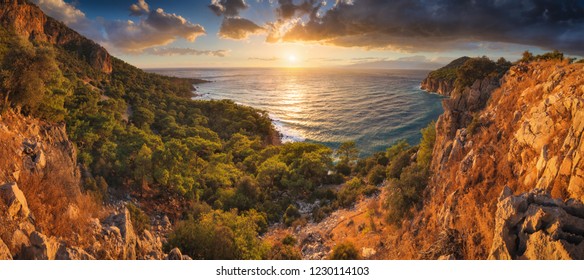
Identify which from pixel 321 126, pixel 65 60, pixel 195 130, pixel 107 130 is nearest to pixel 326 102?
pixel 321 126

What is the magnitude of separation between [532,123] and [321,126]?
179 ft

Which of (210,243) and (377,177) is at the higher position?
(210,243)

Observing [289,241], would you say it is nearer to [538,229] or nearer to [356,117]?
[538,229]

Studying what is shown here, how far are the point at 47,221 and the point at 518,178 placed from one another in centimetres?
1312

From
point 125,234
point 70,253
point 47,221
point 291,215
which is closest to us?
point 70,253

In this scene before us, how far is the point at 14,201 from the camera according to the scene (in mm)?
6281

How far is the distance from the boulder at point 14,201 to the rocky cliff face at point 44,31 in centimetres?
4294

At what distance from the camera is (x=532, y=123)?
10.5 meters

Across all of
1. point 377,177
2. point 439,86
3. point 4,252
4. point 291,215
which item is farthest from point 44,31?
point 439,86

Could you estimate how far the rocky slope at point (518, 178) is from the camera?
19.5 feet

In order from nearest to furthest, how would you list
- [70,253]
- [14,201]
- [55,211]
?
[70,253]
[14,201]
[55,211]

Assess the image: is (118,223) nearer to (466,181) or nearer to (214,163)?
(466,181)

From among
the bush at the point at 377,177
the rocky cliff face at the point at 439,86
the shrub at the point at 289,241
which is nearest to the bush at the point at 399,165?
the bush at the point at 377,177

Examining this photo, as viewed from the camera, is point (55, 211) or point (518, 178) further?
point (518, 178)
